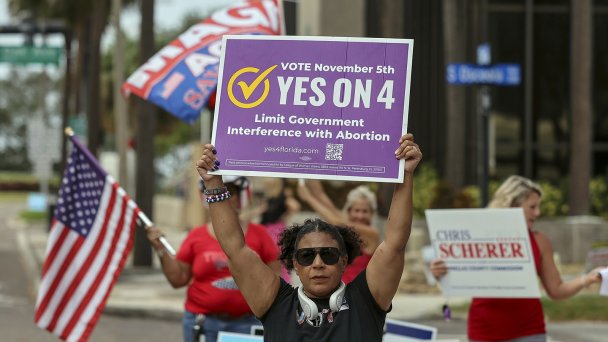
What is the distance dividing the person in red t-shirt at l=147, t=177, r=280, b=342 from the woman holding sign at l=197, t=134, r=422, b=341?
268 centimetres

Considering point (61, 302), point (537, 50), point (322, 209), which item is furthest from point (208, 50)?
point (537, 50)

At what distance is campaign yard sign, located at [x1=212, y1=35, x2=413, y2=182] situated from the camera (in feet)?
18.3

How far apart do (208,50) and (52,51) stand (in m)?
21.7

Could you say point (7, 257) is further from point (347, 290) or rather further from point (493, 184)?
point (347, 290)

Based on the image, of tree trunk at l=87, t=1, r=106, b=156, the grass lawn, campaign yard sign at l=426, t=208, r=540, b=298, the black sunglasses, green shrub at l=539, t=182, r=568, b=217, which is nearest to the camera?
the black sunglasses

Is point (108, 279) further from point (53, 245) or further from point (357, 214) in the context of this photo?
point (357, 214)

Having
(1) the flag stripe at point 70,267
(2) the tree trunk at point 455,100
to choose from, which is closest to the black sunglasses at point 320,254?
(1) the flag stripe at point 70,267

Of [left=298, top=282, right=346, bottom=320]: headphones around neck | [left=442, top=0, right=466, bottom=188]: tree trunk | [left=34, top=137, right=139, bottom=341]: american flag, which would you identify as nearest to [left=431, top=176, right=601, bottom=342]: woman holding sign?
[left=34, top=137, right=139, bottom=341]: american flag

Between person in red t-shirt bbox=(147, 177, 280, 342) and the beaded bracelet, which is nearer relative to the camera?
the beaded bracelet

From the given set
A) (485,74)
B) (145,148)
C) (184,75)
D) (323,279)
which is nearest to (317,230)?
(323,279)

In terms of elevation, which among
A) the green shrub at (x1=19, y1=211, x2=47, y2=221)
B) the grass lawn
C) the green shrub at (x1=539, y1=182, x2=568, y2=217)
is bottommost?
the grass lawn

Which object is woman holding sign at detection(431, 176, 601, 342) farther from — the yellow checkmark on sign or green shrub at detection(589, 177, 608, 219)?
green shrub at detection(589, 177, 608, 219)

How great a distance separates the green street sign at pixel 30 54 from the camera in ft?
104

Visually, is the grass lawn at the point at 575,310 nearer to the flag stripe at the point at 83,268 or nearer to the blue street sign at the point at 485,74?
the blue street sign at the point at 485,74
